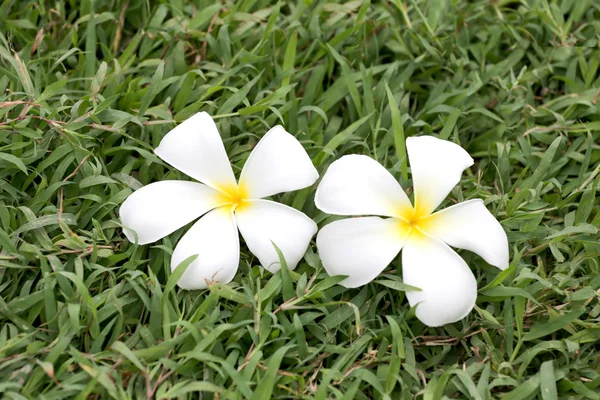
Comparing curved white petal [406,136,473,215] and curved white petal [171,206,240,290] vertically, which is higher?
curved white petal [406,136,473,215]

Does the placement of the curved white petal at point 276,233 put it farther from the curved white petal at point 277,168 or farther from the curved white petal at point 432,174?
the curved white petal at point 432,174

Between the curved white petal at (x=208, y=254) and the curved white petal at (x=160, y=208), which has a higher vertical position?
the curved white petal at (x=160, y=208)

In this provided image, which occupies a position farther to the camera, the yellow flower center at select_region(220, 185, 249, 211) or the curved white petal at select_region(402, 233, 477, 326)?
the yellow flower center at select_region(220, 185, 249, 211)

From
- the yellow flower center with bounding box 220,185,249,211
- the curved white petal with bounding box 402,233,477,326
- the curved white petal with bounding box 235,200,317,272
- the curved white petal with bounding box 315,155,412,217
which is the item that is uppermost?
the curved white petal with bounding box 315,155,412,217

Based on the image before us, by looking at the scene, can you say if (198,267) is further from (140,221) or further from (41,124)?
(41,124)

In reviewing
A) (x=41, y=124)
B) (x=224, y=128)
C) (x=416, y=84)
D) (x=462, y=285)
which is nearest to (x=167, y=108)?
(x=224, y=128)

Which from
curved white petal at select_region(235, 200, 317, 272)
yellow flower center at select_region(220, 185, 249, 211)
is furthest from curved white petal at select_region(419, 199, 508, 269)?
yellow flower center at select_region(220, 185, 249, 211)

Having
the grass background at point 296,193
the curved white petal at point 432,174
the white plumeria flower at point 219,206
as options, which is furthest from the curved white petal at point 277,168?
the curved white petal at point 432,174

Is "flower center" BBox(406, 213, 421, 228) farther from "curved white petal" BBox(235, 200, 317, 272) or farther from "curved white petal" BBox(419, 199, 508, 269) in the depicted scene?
"curved white petal" BBox(235, 200, 317, 272)
